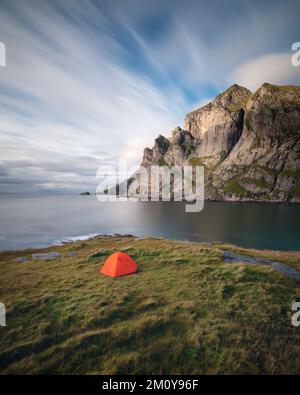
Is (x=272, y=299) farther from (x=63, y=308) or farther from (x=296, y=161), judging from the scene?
(x=296, y=161)

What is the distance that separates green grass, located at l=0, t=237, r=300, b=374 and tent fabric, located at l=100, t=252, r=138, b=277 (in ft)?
2.96

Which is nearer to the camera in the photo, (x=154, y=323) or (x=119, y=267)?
(x=154, y=323)

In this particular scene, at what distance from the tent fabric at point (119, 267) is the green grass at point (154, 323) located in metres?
0.90

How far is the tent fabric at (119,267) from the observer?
1853 centimetres

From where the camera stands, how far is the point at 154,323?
10.9m

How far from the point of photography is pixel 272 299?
44.7 ft

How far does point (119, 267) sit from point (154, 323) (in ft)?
27.7

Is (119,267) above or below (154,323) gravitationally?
above

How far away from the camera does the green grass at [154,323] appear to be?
28.0ft

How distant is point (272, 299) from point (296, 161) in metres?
231

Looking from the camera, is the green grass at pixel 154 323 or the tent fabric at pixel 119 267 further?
the tent fabric at pixel 119 267

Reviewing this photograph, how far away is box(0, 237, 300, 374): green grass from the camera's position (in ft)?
28.0

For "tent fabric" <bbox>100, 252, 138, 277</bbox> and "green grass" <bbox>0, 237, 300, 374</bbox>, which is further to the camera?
"tent fabric" <bbox>100, 252, 138, 277</bbox>
